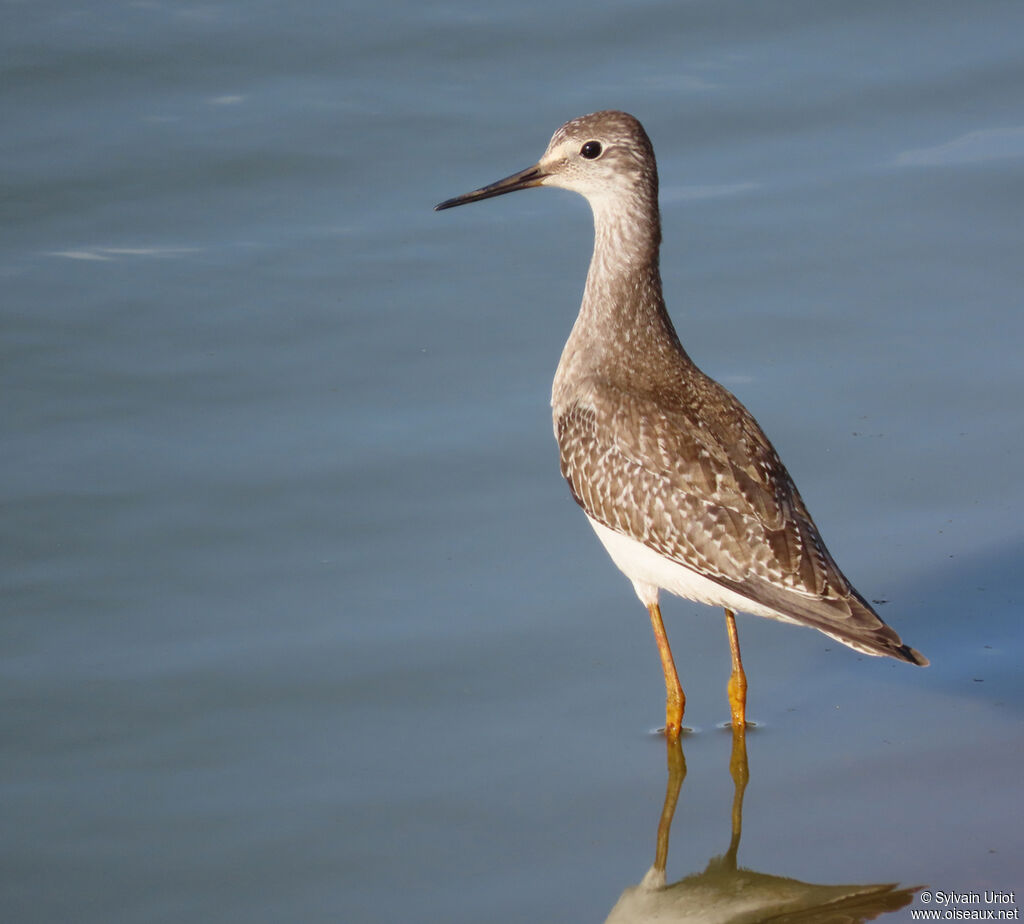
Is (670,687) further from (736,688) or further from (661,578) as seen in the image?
(661,578)

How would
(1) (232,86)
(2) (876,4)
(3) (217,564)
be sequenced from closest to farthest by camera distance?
(3) (217,564) → (1) (232,86) → (2) (876,4)

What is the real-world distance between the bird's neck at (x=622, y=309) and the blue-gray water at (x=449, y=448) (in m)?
1.14

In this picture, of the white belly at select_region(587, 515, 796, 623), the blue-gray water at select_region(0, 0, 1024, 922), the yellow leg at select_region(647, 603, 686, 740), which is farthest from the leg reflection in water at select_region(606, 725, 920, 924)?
the white belly at select_region(587, 515, 796, 623)

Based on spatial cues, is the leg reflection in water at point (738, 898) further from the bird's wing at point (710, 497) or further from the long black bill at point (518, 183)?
the long black bill at point (518, 183)

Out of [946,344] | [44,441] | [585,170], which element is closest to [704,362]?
[946,344]

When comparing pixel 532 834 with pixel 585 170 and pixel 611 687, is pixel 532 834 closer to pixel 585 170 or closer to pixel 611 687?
pixel 611 687

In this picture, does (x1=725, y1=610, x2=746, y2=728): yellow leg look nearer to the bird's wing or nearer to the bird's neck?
the bird's wing

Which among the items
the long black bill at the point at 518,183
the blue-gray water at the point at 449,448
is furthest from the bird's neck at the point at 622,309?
the blue-gray water at the point at 449,448

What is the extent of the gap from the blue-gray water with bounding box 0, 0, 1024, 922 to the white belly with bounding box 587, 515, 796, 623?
1.72 feet

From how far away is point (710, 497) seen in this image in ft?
23.7

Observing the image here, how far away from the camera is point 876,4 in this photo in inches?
544

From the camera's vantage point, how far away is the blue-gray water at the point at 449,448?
267 inches

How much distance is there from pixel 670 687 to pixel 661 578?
1.58 ft

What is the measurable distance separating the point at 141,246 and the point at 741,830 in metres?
6.24
